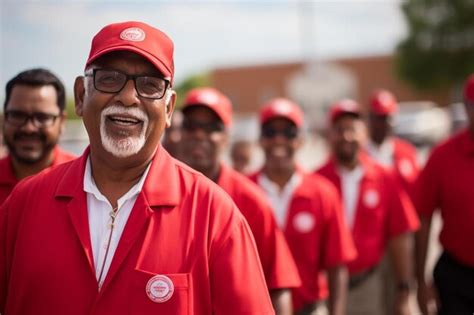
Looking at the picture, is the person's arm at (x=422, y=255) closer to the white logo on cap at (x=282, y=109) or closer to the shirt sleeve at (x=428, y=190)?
the shirt sleeve at (x=428, y=190)

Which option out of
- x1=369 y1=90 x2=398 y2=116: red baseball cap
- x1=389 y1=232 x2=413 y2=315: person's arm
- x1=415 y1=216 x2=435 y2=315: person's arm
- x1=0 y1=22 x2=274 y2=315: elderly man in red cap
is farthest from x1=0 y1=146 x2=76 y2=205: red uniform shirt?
x1=369 y1=90 x2=398 y2=116: red baseball cap

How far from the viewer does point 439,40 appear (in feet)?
137

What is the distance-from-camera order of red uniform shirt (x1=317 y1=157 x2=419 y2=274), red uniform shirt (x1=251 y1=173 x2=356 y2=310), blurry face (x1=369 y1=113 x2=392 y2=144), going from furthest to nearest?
blurry face (x1=369 y1=113 x2=392 y2=144)
red uniform shirt (x1=317 y1=157 x2=419 y2=274)
red uniform shirt (x1=251 y1=173 x2=356 y2=310)

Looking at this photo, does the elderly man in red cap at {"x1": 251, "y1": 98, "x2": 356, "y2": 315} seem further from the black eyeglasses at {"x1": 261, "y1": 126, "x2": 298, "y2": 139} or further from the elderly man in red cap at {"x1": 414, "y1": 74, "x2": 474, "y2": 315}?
the elderly man in red cap at {"x1": 414, "y1": 74, "x2": 474, "y2": 315}

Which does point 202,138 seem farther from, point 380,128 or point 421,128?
point 421,128

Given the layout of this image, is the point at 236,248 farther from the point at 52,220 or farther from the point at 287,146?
the point at 287,146

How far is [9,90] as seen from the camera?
12.0 ft

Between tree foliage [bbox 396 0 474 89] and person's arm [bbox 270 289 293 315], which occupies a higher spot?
Answer: tree foliage [bbox 396 0 474 89]

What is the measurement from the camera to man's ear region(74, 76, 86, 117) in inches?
102

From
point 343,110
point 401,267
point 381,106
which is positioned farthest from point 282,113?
point 381,106

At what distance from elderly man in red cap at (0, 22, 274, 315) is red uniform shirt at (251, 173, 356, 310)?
6.51ft

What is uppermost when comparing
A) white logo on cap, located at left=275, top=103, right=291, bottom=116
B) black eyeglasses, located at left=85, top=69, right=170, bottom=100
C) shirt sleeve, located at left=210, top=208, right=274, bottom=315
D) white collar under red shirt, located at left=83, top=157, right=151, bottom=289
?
black eyeglasses, located at left=85, top=69, right=170, bottom=100

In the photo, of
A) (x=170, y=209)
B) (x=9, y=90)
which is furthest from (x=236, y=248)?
(x=9, y=90)

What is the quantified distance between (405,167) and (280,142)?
8.49ft
